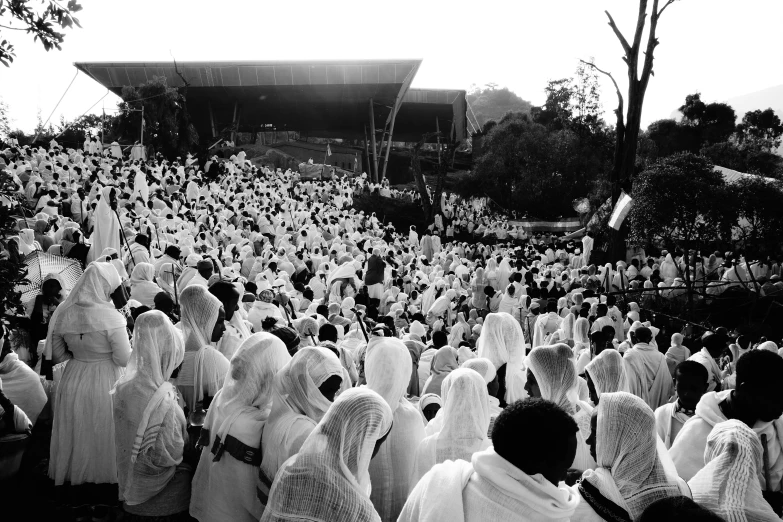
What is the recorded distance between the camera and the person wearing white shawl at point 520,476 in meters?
2.17

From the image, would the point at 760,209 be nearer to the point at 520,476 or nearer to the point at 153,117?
the point at 520,476

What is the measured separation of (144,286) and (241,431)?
4.42 meters

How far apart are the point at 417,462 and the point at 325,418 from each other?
1.10 m

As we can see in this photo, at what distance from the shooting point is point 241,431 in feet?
10.8

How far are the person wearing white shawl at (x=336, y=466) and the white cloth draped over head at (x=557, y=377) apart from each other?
138 cm

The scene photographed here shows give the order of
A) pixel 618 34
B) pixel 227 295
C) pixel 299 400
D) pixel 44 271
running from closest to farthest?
pixel 299 400 → pixel 227 295 → pixel 44 271 → pixel 618 34

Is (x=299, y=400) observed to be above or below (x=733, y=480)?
above

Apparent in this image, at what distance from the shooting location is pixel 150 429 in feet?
11.8

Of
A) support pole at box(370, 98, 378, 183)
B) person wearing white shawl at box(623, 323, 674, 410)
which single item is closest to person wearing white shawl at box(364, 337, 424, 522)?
person wearing white shawl at box(623, 323, 674, 410)

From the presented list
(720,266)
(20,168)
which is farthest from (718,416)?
(20,168)

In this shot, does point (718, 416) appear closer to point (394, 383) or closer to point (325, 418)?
point (394, 383)

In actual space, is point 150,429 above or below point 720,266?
above

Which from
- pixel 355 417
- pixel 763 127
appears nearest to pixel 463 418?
pixel 355 417

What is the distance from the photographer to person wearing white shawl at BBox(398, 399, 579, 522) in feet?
7.11
